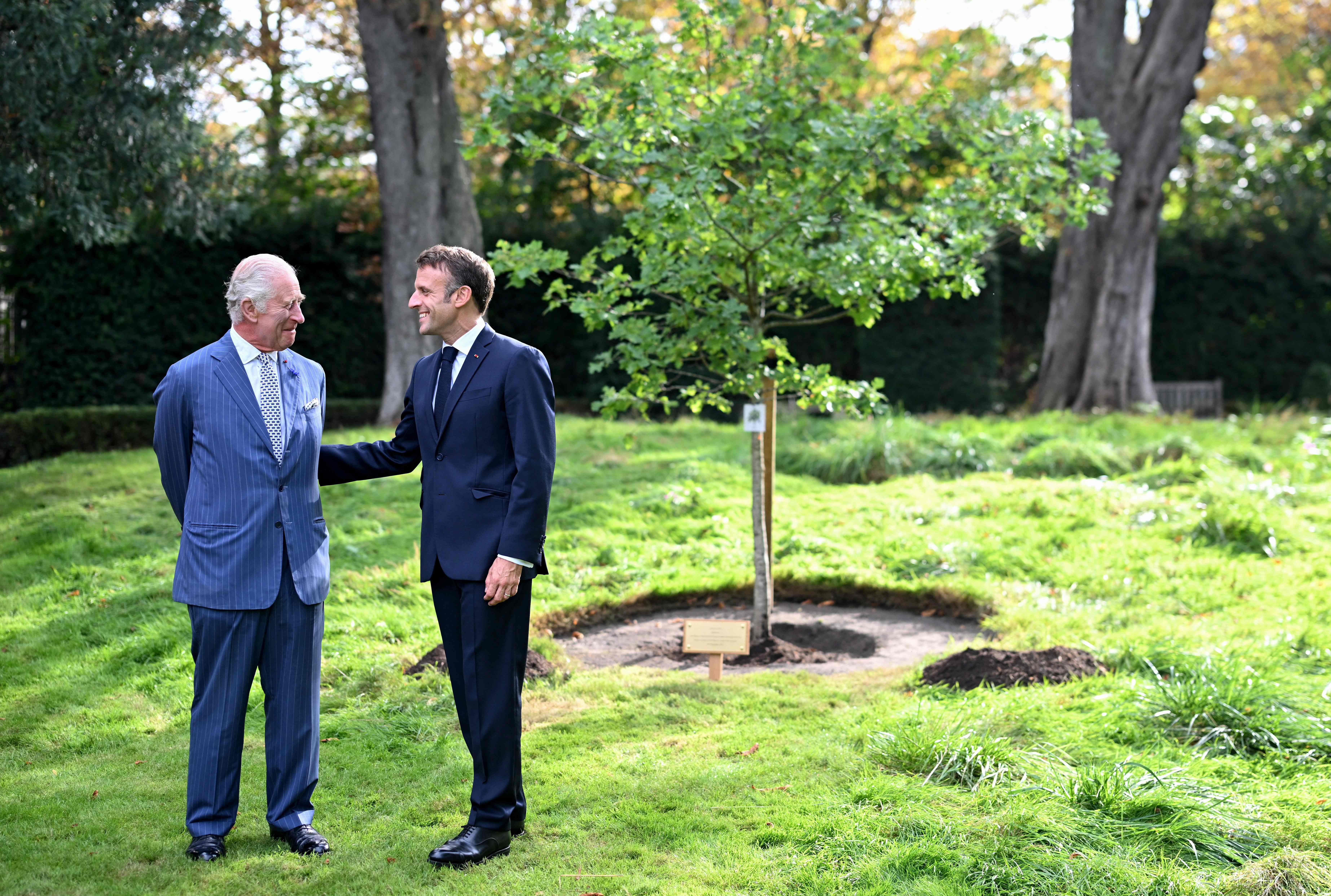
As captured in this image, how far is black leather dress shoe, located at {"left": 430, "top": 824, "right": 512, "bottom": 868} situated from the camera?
129 inches

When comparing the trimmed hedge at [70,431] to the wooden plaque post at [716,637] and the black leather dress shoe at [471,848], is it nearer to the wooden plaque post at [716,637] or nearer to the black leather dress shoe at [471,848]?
the wooden plaque post at [716,637]

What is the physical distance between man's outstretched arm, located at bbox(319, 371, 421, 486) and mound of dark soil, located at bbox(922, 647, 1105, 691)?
2699 millimetres

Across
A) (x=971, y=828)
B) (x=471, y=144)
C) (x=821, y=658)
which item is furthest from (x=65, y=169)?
(x=971, y=828)

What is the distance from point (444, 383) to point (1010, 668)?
9.96ft

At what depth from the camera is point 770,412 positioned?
19.8ft

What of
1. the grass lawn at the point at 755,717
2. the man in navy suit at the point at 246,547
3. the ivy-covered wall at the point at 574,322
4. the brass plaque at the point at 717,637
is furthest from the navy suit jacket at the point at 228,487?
the ivy-covered wall at the point at 574,322

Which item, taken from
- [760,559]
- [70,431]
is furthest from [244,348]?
[70,431]

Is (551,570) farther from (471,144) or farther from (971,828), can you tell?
(971,828)

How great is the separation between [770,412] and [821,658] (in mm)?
1392

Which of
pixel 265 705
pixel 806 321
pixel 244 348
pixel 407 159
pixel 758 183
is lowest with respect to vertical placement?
pixel 265 705

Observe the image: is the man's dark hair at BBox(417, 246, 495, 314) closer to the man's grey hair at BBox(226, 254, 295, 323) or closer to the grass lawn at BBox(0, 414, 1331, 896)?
the man's grey hair at BBox(226, 254, 295, 323)

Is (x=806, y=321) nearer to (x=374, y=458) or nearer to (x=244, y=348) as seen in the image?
(x=374, y=458)

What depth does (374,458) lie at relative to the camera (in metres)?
3.74

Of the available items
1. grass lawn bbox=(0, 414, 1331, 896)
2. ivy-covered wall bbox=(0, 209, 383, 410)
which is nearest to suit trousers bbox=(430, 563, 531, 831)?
grass lawn bbox=(0, 414, 1331, 896)
